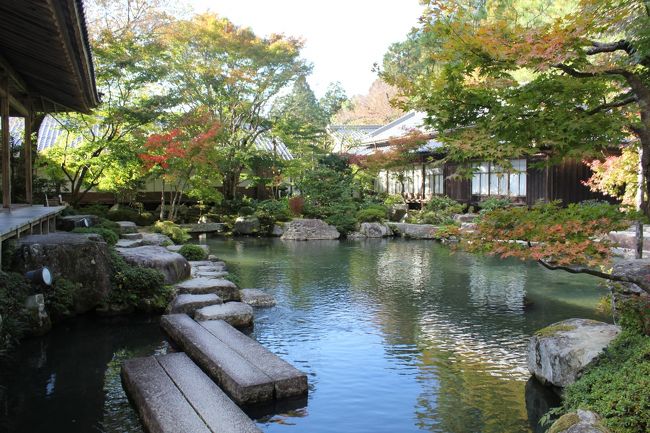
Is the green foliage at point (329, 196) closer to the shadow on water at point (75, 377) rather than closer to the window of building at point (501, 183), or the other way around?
the window of building at point (501, 183)

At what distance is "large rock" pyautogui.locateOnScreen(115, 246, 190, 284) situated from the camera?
8984 mm

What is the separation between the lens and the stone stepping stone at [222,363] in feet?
16.9

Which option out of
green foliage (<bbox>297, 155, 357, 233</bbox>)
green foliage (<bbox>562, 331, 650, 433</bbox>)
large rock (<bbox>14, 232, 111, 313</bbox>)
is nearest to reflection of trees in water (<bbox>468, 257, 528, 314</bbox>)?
green foliage (<bbox>562, 331, 650, 433</bbox>)

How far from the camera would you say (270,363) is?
5.72 m

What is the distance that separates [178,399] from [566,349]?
3.72m

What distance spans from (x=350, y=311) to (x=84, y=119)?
11.3 meters

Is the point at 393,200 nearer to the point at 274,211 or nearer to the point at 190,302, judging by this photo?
the point at 274,211

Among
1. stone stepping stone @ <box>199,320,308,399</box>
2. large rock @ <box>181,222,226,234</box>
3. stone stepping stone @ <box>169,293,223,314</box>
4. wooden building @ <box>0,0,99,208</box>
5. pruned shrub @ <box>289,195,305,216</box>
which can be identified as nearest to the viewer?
stone stepping stone @ <box>199,320,308,399</box>

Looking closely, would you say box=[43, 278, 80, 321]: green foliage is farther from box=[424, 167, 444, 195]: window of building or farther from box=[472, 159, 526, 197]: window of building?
box=[424, 167, 444, 195]: window of building

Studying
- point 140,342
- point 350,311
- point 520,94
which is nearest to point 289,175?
point 350,311

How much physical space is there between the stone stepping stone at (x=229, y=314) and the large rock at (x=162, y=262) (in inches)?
61.5

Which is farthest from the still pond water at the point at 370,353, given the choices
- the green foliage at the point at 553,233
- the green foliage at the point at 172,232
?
the green foliage at the point at 172,232

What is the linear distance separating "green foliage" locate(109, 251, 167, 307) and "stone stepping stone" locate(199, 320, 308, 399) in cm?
205

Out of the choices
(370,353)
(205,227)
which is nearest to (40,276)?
(370,353)
